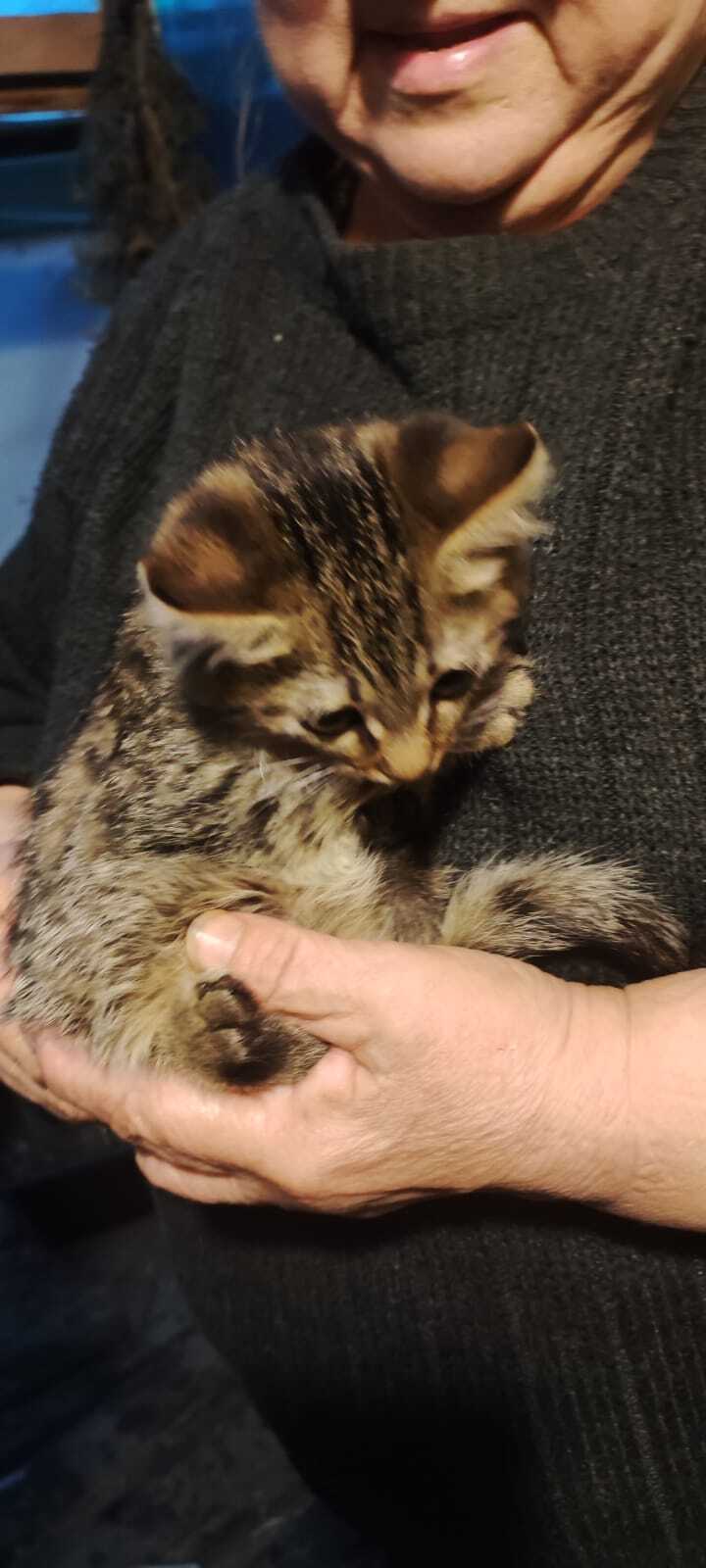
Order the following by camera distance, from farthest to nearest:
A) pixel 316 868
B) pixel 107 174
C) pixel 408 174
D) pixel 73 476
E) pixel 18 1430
→ pixel 107 174
pixel 18 1430
pixel 73 476
pixel 408 174
pixel 316 868

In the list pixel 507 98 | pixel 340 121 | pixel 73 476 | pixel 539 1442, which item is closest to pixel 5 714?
pixel 73 476

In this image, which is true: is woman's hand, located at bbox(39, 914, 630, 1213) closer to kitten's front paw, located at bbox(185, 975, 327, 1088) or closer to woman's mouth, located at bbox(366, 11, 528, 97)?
kitten's front paw, located at bbox(185, 975, 327, 1088)

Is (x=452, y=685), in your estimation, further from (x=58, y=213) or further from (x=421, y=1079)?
(x=58, y=213)

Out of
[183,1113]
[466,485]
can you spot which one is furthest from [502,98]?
[183,1113]

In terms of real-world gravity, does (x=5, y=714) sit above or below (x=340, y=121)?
below

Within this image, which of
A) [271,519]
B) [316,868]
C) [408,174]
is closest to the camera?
[271,519]

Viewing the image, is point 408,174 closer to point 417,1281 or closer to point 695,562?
point 695,562

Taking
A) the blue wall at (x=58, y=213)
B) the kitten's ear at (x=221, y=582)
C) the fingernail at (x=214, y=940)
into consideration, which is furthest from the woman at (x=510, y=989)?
the blue wall at (x=58, y=213)

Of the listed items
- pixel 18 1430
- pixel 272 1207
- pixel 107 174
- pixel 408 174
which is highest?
pixel 408 174

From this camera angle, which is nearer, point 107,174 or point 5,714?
point 5,714
